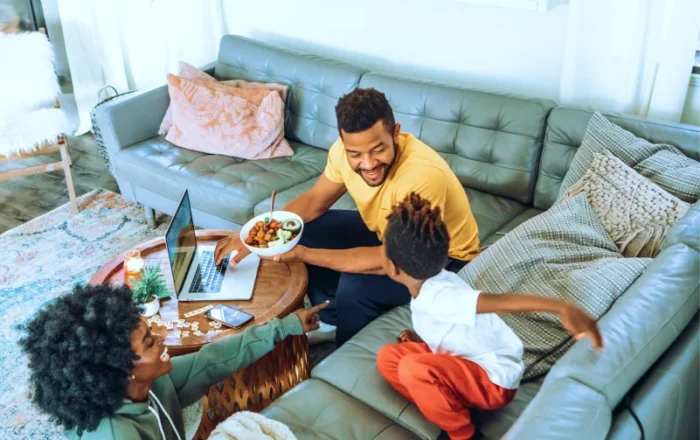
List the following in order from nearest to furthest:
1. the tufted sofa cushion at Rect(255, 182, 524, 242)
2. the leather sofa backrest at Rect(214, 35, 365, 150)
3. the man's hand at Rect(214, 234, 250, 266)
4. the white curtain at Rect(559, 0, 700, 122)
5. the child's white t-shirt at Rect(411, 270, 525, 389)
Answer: the child's white t-shirt at Rect(411, 270, 525, 389) → the man's hand at Rect(214, 234, 250, 266) → the white curtain at Rect(559, 0, 700, 122) → the tufted sofa cushion at Rect(255, 182, 524, 242) → the leather sofa backrest at Rect(214, 35, 365, 150)

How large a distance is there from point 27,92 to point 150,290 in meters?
1.95

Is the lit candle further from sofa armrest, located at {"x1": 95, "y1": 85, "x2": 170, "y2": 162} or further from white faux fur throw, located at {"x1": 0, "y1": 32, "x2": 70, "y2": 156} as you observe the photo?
white faux fur throw, located at {"x1": 0, "y1": 32, "x2": 70, "y2": 156}

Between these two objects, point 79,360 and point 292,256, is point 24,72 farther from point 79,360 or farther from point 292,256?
point 79,360

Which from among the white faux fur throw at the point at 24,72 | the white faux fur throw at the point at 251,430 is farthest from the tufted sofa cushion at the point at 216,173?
the white faux fur throw at the point at 251,430

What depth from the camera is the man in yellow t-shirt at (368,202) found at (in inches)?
82.2

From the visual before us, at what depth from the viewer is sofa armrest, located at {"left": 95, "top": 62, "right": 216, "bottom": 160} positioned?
328 cm

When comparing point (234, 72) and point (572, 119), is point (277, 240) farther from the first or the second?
point (234, 72)

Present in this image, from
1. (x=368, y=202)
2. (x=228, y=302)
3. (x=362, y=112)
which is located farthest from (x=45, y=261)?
(x=362, y=112)

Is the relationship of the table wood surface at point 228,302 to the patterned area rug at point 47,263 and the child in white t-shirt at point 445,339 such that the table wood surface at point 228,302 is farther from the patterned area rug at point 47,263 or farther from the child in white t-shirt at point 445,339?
the child in white t-shirt at point 445,339

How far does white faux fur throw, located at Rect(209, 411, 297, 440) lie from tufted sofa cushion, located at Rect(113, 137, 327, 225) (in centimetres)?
134

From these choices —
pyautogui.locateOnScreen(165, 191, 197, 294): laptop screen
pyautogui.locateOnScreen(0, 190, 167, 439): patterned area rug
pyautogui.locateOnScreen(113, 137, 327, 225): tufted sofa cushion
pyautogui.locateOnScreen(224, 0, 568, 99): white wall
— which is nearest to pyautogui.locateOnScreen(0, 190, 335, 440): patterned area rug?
pyautogui.locateOnScreen(0, 190, 167, 439): patterned area rug

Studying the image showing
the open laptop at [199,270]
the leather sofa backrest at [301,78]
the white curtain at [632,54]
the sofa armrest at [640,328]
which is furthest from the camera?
the leather sofa backrest at [301,78]

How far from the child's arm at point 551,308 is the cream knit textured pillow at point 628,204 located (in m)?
0.71

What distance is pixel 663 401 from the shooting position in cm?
137
